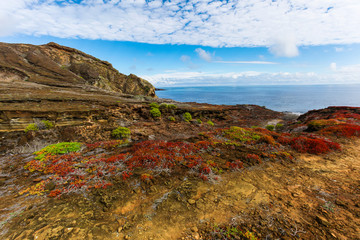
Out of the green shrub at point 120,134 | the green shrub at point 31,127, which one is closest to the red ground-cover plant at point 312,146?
the green shrub at point 120,134

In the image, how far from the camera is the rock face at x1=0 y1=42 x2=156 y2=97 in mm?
27594

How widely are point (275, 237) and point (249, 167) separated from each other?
398 centimetres

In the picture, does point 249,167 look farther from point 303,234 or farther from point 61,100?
point 61,100

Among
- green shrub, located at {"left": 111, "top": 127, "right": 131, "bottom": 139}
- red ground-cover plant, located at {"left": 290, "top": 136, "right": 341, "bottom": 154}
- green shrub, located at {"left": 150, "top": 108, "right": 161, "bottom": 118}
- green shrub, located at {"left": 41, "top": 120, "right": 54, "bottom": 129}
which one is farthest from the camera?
green shrub, located at {"left": 150, "top": 108, "right": 161, "bottom": 118}

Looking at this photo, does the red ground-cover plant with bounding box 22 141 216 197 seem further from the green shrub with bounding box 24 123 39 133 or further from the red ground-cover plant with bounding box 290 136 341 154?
the red ground-cover plant with bounding box 290 136 341 154

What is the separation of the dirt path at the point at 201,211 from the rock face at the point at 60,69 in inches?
1235

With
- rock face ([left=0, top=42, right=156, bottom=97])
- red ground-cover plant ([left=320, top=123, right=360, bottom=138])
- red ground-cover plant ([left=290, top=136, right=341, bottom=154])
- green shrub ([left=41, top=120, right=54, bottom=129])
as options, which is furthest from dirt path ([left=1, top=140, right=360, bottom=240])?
rock face ([left=0, top=42, right=156, bottom=97])

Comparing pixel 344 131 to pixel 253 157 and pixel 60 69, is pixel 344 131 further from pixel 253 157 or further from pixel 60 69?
pixel 60 69

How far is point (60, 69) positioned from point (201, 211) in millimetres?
45720

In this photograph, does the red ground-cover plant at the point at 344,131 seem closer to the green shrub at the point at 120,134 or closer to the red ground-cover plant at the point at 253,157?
the red ground-cover plant at the point at 253,157

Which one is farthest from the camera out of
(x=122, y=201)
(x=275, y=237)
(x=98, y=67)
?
(x=98, y=67)

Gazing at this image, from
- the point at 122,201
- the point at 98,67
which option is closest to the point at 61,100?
the point at 122,201

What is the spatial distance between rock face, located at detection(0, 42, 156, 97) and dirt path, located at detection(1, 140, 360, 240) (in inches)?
1235

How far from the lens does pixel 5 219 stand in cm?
403
